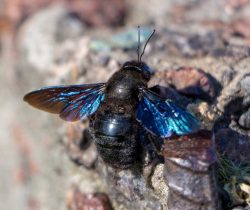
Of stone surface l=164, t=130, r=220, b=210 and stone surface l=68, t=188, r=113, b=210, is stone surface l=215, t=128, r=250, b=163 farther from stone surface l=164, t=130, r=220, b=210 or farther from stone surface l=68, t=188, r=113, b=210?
stone surface l=68, t=188, r=113, b=210

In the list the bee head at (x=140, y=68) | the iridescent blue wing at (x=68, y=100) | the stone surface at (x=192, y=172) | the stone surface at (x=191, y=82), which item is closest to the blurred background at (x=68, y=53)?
the stone surface at (x=191, y=82)

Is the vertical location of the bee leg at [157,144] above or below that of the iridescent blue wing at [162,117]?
below

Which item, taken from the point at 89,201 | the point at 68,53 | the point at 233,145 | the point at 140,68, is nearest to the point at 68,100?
the point at 140,68

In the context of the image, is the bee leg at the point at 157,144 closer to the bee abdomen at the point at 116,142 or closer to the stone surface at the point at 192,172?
the bee abdomen at the point at 116,142

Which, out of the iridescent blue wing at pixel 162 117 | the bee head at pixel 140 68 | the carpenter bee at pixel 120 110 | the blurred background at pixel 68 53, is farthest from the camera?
the blurred background at pixel 68 53

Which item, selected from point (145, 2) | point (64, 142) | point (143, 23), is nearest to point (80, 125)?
point (64, 142)

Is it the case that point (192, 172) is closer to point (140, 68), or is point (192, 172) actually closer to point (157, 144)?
point (157, 144)

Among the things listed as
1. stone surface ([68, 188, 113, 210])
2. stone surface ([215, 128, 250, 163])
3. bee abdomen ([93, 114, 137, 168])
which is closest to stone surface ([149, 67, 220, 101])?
stone surface ([215, 128, 250, 163])
